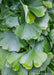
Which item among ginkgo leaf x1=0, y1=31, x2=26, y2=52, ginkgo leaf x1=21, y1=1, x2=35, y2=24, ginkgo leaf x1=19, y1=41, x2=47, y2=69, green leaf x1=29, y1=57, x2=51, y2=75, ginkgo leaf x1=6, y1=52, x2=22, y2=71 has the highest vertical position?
ginkgo leaf x1=21, y1=1, x2=35, y2=24

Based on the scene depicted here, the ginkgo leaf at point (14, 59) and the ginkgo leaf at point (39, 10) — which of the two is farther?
the ginkgo leaf at point (14, 59)

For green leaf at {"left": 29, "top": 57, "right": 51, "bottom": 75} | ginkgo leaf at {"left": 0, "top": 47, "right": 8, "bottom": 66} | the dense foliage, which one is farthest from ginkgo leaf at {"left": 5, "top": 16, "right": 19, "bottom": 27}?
→ green leaf at {"left": 29, "top": 57, "right": 51, "bottom": 75}

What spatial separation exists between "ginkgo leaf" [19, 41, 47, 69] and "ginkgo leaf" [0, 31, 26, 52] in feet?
0.31

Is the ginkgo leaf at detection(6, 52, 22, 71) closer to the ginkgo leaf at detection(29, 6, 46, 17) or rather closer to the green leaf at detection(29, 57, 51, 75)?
the green leaf at detection(29, 57, 51, 75)

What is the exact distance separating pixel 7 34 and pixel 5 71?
347 millimetres

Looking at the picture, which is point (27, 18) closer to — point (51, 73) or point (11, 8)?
point (11, 8)

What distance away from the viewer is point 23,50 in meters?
0.97

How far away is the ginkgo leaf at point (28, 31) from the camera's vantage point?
778 millimetres

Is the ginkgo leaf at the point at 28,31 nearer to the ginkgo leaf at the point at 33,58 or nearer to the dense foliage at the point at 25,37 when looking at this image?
the dense foliage at the point at 25,37

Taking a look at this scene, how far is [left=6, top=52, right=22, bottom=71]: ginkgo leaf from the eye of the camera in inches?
33.5

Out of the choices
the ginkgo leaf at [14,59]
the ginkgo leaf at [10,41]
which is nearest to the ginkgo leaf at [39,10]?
the ginkgo leaf at [10,41]

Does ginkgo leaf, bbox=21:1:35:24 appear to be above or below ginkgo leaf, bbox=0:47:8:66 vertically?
above

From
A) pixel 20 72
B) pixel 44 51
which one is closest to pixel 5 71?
pixel 20 72

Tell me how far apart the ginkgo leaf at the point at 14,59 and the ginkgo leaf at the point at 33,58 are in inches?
2.1
